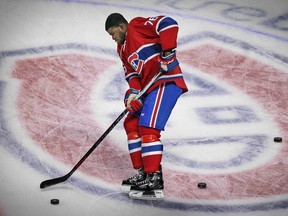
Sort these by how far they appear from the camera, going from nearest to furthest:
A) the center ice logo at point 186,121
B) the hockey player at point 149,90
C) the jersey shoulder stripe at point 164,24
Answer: the jersey shoulder stripe at point 164,24, the hockey player at point 149,90, the center ice logo at point 186,121

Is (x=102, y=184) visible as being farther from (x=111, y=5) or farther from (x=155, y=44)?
(x=111, y=5)

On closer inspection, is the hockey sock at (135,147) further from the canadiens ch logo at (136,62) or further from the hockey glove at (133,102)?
the canadiens ch logo at (136,62)

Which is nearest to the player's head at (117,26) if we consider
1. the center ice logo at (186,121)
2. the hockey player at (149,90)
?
the hockey player at (149,90)

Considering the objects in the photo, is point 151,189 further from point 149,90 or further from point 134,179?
point 149,90

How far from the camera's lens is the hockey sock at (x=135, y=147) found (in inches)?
161

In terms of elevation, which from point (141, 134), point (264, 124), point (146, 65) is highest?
point (146, 65)

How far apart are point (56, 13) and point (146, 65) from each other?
2795mm

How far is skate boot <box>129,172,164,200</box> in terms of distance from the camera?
3.99 metres

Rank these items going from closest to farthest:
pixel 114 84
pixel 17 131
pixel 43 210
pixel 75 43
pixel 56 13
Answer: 1. pixel 43 210
2. pixel 17 131
3. pixel 114 84
4. pixel 75 43
5. pixel 56 13

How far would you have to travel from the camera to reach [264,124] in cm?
502

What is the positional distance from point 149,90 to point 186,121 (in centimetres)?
111

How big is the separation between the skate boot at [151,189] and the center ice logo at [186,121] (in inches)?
3.0

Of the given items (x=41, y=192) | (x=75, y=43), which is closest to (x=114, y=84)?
(x=75, y=43)

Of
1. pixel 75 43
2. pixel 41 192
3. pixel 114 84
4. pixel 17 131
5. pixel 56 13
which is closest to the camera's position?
pixel 41 192
